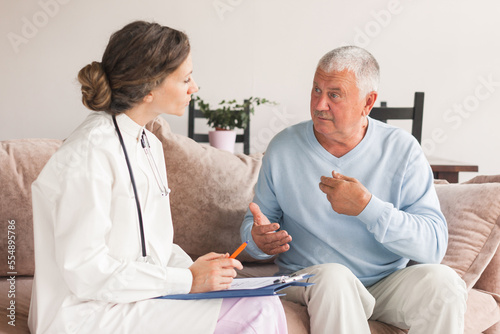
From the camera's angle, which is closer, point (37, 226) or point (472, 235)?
point (37, 226)

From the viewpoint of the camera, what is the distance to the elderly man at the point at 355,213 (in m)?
1.53

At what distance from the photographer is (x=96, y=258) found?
4.01ft

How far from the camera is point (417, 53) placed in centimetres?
413

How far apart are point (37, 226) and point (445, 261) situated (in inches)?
49.1

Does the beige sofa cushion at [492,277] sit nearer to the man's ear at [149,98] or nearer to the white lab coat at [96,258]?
the white lab coat at [96,258]

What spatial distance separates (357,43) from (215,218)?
2598 millimetres

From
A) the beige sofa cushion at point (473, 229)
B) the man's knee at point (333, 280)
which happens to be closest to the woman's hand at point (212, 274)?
the man's knee at point (333, 280)

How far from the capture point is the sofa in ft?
5.70

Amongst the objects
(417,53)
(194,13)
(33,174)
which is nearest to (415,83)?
(417,53)

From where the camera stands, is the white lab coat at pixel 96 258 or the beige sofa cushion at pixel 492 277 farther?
the beige sofa cushion at pixel 492 277

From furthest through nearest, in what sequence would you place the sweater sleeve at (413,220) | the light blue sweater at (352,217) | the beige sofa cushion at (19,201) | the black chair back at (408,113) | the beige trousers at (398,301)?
the black chair back at (408,113)
the beige sofa cushion at (19,201)
the light blue sweater at (352,217)
the sweater sleeve at (413,220)
the beige trousers at (398,301)

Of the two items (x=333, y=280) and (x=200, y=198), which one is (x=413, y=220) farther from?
(x=200, y=198)

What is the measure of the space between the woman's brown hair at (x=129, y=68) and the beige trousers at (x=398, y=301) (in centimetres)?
68

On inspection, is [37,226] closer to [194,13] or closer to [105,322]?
[105,322]
